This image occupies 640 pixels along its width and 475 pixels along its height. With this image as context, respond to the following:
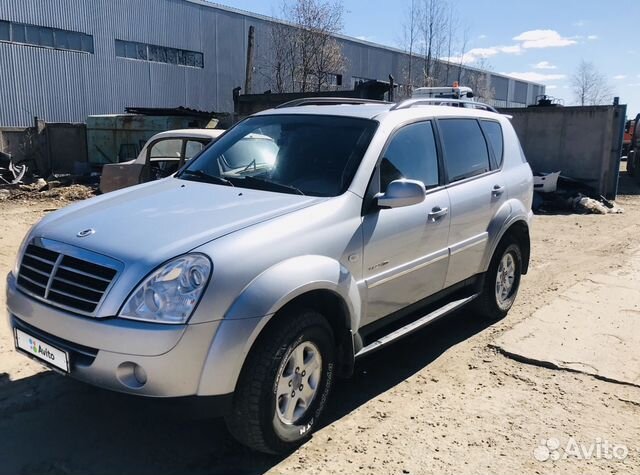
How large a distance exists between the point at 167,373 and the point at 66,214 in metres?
1.39

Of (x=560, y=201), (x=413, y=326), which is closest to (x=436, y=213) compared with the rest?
(x=413, y=326)

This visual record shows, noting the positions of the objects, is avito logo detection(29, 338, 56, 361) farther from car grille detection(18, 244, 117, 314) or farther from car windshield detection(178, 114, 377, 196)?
car windshield detection(178, 114, 377, 196)

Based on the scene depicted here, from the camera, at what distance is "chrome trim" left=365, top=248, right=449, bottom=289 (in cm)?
354

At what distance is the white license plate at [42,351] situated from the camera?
279cm

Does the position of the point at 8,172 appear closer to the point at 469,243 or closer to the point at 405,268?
the point at 469,243

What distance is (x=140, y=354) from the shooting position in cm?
258

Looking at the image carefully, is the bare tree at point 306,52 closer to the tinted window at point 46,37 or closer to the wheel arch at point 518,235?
the tinted window at point 46,37

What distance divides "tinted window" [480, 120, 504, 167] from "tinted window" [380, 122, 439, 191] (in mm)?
1046

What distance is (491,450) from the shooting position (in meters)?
3.23

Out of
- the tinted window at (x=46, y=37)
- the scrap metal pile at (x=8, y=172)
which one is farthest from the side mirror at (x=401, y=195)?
the tinted window at (x=46, y=37)

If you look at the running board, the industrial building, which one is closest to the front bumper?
the running board

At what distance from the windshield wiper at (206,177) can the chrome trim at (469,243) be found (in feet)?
5.90

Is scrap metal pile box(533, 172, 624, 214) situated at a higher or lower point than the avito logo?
lower

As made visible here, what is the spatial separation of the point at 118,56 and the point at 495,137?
1049 inches
